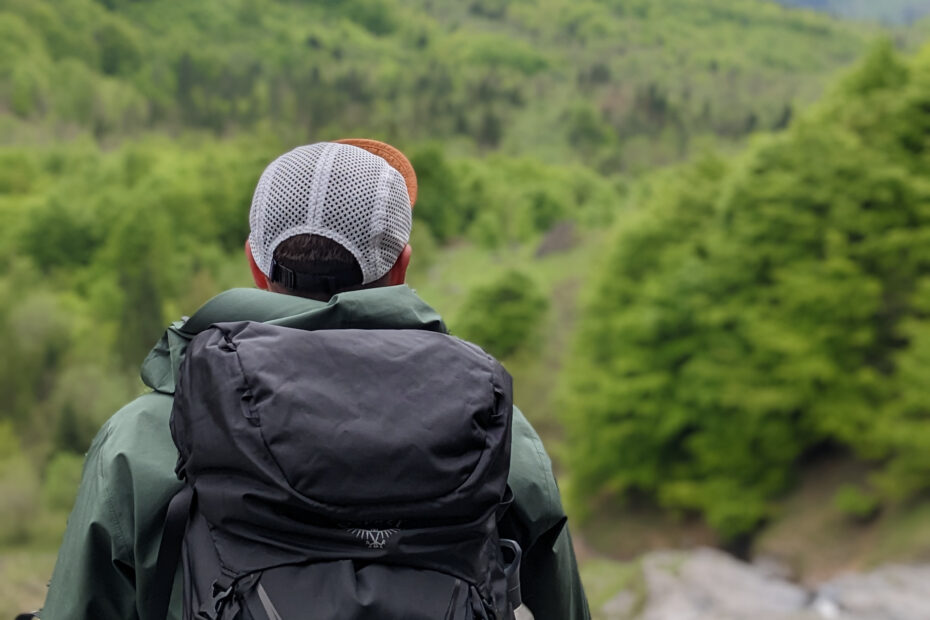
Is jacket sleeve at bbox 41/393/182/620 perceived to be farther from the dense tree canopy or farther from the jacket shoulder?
the dense tree canopy

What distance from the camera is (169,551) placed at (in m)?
1.68

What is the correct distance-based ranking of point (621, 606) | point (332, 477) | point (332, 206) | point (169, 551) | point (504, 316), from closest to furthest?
point (332, 477), point (169, 551), point (332, 206), point (621, 606), point (504, 316)

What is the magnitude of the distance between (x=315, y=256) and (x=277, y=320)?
5.9 inches

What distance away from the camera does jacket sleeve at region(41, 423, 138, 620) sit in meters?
1.73

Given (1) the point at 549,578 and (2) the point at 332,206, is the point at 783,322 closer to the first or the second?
(1) the point at 549,578

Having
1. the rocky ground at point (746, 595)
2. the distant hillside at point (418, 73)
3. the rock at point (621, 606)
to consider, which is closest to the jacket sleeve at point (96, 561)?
the rocky ground at point (746, 595)

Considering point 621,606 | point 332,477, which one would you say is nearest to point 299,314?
point 332,477

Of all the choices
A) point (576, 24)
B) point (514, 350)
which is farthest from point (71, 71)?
point (514, 350)

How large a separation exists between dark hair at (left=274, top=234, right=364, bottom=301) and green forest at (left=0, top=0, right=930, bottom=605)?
61.4 ft

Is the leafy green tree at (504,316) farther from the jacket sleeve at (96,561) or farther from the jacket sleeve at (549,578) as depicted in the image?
the jacket sleeve at (96,561)

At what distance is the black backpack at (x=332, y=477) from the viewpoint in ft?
5.08

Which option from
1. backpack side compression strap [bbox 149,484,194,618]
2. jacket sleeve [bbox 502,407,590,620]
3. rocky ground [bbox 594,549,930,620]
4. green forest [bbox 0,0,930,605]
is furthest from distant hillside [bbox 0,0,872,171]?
backpack side compression strap [bbox 149,484,194,618]

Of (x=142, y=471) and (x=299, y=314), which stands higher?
(x=299, y=314)

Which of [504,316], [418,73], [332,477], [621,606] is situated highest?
[332,477]
